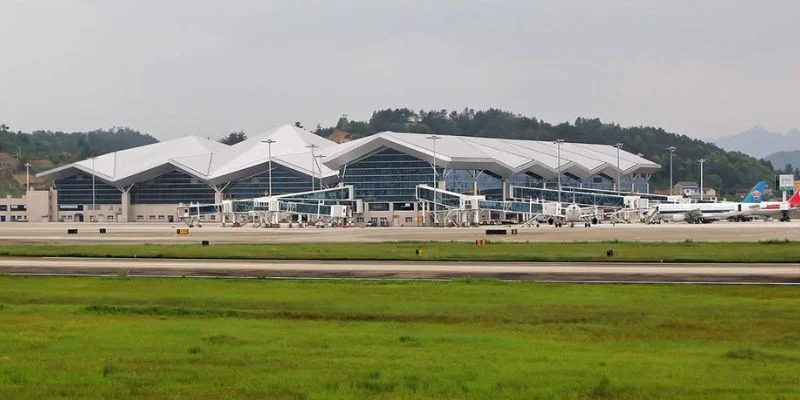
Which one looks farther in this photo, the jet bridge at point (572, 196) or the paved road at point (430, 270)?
the jet bridge at point (572, 196)

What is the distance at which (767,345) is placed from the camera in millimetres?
23406

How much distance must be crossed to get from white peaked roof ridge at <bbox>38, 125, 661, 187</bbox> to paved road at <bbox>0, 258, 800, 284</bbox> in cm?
10106

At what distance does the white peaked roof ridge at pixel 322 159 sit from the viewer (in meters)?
160

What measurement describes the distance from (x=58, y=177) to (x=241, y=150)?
1390 inches

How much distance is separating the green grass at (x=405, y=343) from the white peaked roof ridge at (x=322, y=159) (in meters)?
120

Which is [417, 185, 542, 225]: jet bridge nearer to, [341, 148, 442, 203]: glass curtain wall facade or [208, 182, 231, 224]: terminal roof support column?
[341, 148, 442, 203]: glass curtain wall facade

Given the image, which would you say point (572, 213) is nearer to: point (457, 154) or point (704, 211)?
point (704, 211)

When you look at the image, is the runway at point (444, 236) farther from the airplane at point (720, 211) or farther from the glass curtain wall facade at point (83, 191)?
the glass curtain wall facade at point (83, 191)

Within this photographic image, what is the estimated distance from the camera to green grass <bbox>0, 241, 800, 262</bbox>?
192 feet

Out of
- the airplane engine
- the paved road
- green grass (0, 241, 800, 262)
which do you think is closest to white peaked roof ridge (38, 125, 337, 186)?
the airplane engine

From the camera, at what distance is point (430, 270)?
48.8 m

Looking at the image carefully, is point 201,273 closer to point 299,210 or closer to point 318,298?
point 318,298

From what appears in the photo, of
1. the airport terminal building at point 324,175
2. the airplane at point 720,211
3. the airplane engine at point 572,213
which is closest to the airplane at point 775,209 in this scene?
the airplane at point 720,211

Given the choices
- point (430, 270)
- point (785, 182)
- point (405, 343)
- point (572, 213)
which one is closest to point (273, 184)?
point (572, 213)
